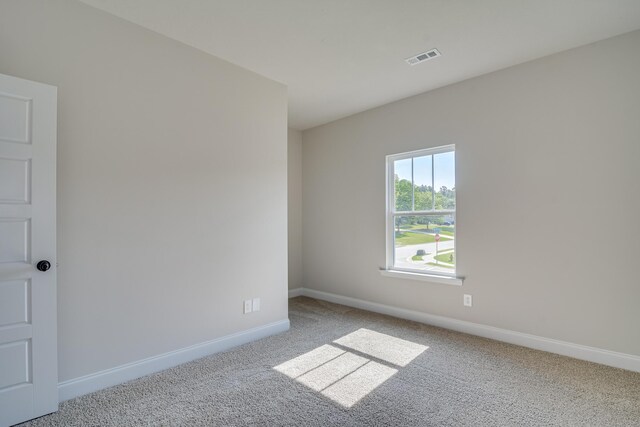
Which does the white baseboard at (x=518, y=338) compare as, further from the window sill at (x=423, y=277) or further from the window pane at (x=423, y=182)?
the window pane at (x=423, y=182)

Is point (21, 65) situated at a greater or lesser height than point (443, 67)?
lesser

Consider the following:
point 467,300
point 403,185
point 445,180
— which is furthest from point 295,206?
point 467,300

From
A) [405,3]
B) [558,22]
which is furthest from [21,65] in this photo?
[558,22]

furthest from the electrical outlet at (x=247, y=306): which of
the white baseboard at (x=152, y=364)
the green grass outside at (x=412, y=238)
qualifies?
the green grass outside at (x=412, y=238)

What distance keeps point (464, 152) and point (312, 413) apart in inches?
112

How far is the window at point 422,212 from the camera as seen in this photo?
3.67 metres

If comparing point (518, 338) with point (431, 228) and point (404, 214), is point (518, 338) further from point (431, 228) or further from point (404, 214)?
point (404, 214)

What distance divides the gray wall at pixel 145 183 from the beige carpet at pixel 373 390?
373mm

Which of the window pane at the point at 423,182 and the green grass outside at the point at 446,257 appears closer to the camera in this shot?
the green grass outside at the point at 446,257

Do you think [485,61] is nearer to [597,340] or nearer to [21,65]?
[597,340]

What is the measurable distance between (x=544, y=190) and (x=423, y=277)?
1.49 m

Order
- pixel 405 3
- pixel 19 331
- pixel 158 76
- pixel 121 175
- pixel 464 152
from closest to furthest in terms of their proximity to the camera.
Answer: pixel 19 331
pixel 405 3
pixel 121 175
pixel 158 76
pixel 464 152

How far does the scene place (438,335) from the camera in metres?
3.36

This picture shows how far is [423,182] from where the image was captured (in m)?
3.89
